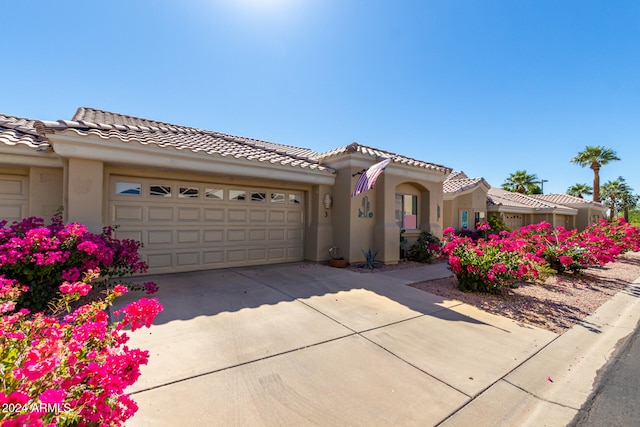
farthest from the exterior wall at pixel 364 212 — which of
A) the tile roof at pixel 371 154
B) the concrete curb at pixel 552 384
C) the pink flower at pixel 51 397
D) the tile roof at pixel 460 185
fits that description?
the pink flower at pixel 51 397

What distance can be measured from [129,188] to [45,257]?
3.22 metres

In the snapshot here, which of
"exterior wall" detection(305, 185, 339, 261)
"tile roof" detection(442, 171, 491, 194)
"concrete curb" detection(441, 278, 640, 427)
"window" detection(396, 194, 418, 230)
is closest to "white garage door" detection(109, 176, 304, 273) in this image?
"exterior wall" detection(305, 185, 339, 261)

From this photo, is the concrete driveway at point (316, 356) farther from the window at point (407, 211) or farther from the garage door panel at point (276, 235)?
the window at point (407, 211)

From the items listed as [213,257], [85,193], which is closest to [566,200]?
[213,257]

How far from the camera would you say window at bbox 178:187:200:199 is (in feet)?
26.2

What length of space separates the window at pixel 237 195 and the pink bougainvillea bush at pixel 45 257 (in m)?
3.90

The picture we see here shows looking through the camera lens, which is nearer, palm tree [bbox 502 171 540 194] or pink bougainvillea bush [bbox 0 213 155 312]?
pink bougainvillea bush [bbox 0 213 155 312]

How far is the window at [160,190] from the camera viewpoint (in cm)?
755

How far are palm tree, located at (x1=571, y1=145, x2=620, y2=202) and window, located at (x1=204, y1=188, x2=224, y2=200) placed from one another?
38598mm

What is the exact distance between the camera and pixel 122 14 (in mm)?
7105

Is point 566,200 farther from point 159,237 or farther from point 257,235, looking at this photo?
point 159,237

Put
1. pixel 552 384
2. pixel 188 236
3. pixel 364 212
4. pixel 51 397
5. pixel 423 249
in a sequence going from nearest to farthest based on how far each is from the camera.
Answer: pixel 51 397
pixel 552 384
pixel 188 236
pixel 364 212
pixel 423 249

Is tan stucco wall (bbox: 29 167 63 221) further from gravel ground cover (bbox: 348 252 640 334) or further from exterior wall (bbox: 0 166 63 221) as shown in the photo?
gravel ground cover (bbox: 348 252 640 334)

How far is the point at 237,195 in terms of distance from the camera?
8852 mm
